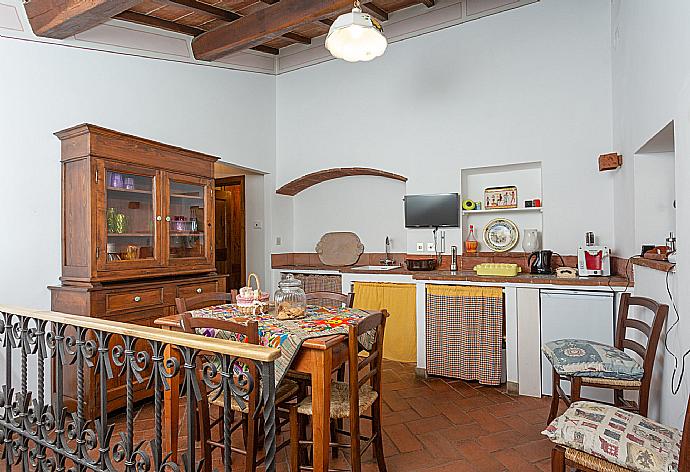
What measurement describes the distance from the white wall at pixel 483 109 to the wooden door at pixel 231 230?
2.76 ft

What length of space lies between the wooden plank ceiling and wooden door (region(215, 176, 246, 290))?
1888mm

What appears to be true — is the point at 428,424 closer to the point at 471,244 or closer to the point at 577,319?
the point at 577,319

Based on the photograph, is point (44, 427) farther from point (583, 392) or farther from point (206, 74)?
point (206, 74)

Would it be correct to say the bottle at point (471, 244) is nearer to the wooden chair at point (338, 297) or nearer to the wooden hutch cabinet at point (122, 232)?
the wooden chair at point (338, 297)

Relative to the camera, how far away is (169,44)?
480cm

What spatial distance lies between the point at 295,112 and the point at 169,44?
1.68 meters

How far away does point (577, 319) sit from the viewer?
379 cm

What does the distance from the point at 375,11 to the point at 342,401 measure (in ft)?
13.1

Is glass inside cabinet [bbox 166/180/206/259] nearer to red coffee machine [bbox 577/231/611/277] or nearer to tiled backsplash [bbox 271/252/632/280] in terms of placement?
tiled backsplash [bbox 271/252/632/280]

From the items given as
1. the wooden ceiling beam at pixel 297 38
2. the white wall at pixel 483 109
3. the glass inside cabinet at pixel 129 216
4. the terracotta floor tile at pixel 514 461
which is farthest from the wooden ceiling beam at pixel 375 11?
the terracotta floor tile at pixel 514 461

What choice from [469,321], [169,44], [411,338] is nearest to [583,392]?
[469,321]

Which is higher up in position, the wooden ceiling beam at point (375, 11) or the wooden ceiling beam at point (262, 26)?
the wooden ceiling beam at point (375, 11)

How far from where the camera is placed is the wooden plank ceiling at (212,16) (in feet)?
11.5

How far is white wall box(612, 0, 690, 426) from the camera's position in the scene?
2236 mm
